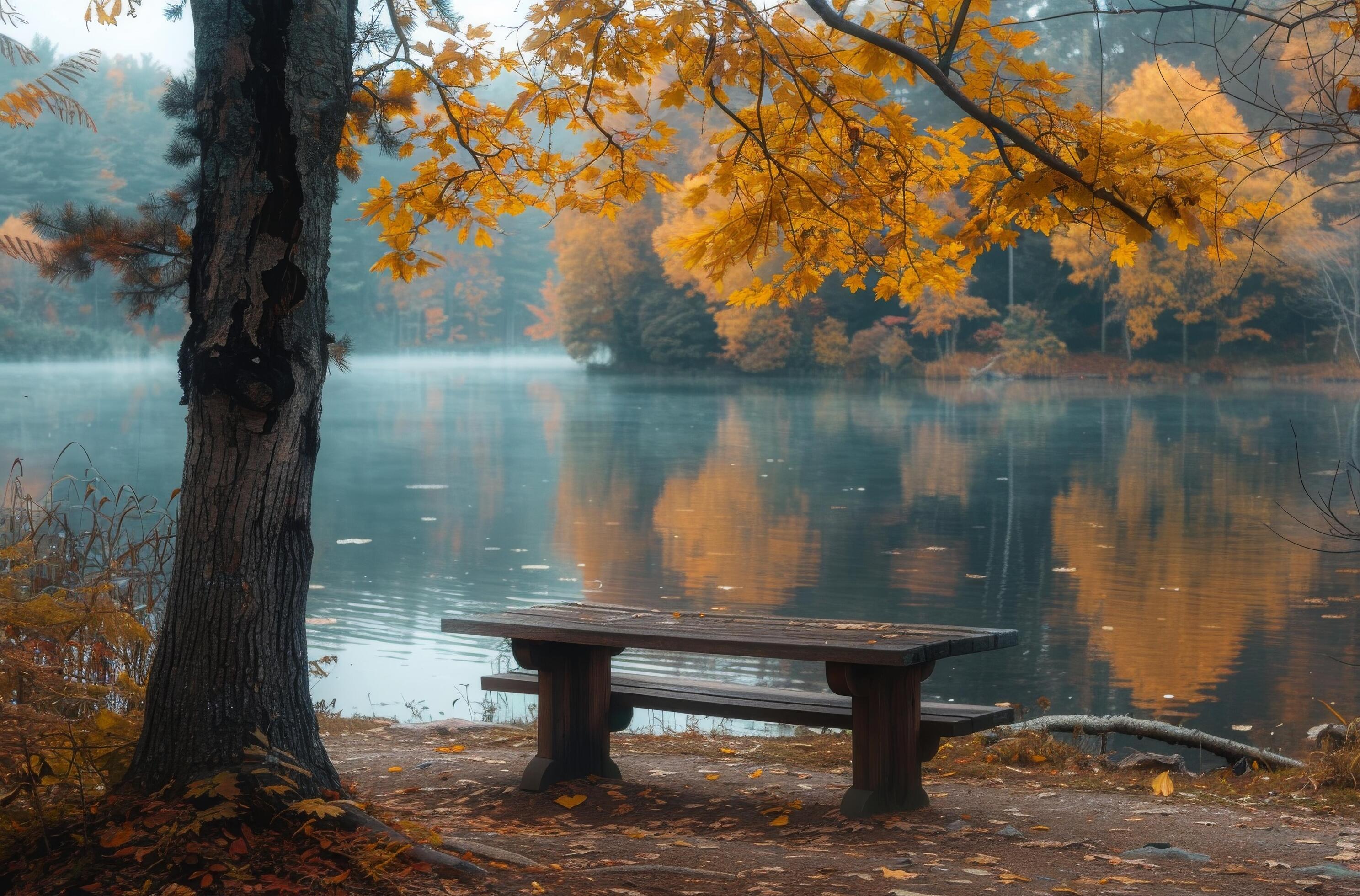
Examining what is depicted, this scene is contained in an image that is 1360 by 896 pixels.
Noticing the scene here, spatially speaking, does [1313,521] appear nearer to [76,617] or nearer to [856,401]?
[76,617]

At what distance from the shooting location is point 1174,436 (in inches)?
974

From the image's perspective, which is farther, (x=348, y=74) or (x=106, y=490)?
(x=106, y=490)

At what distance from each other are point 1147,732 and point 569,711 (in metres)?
2.94

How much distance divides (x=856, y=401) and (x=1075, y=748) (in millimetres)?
30099

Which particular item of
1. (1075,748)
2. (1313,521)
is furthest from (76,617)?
(1313,521)

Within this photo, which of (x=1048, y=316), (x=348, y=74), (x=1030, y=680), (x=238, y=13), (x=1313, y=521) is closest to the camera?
(x=238, y=13)

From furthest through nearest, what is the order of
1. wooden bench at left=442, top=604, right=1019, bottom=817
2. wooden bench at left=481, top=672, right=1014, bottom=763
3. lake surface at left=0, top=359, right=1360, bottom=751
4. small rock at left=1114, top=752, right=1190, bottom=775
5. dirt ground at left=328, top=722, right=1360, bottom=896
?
lake surface at left=0, top=359, right=1360, bottom=751
small rock at left=1114, top=752, right=1190, bottom=775
wooden bench at left=481, top=672, right=1014, bottom=763
wooden bench at left=442, top=604, right=1019, bottom=817
dirt ground at left=328, top=722, right=1360, bottom=896

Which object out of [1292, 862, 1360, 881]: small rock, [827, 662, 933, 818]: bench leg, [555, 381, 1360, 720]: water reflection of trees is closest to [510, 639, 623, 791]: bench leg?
[827, 662, 933, 818]: bench leg

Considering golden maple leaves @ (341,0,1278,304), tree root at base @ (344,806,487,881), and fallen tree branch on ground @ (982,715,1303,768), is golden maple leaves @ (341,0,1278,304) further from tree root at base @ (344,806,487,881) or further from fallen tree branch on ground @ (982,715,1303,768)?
fallen tree branch on ground @ (982,715,1303,768)

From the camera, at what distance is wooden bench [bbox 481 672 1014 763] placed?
475 centimetres

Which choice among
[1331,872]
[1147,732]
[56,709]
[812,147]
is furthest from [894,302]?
[1331,872]

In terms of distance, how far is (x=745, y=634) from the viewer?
4621mm

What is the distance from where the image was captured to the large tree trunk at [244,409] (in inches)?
140

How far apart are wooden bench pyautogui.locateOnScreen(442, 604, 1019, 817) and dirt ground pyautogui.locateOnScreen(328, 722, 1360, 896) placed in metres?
0.14
